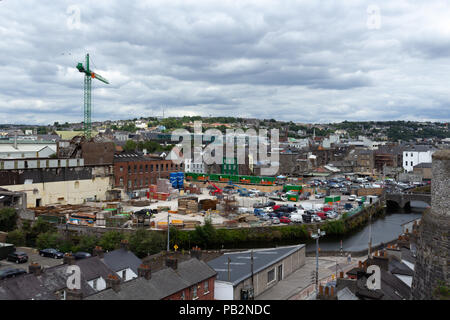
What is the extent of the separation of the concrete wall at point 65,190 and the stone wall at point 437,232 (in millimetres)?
36711

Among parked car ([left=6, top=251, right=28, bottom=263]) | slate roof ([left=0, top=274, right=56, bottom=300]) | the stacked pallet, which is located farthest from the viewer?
the stacked pallet

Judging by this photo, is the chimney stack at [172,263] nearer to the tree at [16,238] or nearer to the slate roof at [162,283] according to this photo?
the slate roof at [162,283]

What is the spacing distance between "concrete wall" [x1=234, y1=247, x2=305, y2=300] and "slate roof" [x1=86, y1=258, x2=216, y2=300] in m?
Answer: 1.34

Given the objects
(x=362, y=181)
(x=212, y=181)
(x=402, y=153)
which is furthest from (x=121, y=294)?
(x=402, y=153)

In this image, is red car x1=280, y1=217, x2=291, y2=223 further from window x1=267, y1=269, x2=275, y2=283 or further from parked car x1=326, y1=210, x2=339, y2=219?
window x1=267, y1=269, x2=275, y2=283

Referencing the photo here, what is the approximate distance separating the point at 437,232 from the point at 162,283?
295 inches

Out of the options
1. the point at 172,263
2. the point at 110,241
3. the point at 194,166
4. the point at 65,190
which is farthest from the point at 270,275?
the point at 194,166

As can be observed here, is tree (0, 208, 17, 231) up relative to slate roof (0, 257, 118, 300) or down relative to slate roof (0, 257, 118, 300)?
down

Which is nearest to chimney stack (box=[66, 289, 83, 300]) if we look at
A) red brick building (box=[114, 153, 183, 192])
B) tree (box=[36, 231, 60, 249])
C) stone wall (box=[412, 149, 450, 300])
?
stone wall (box=[412, 149, 450, 300])

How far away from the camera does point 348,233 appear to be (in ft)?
110

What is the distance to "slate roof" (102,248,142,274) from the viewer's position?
14964 mm

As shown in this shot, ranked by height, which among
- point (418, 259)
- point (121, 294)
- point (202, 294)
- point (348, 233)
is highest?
point (418, 259)
